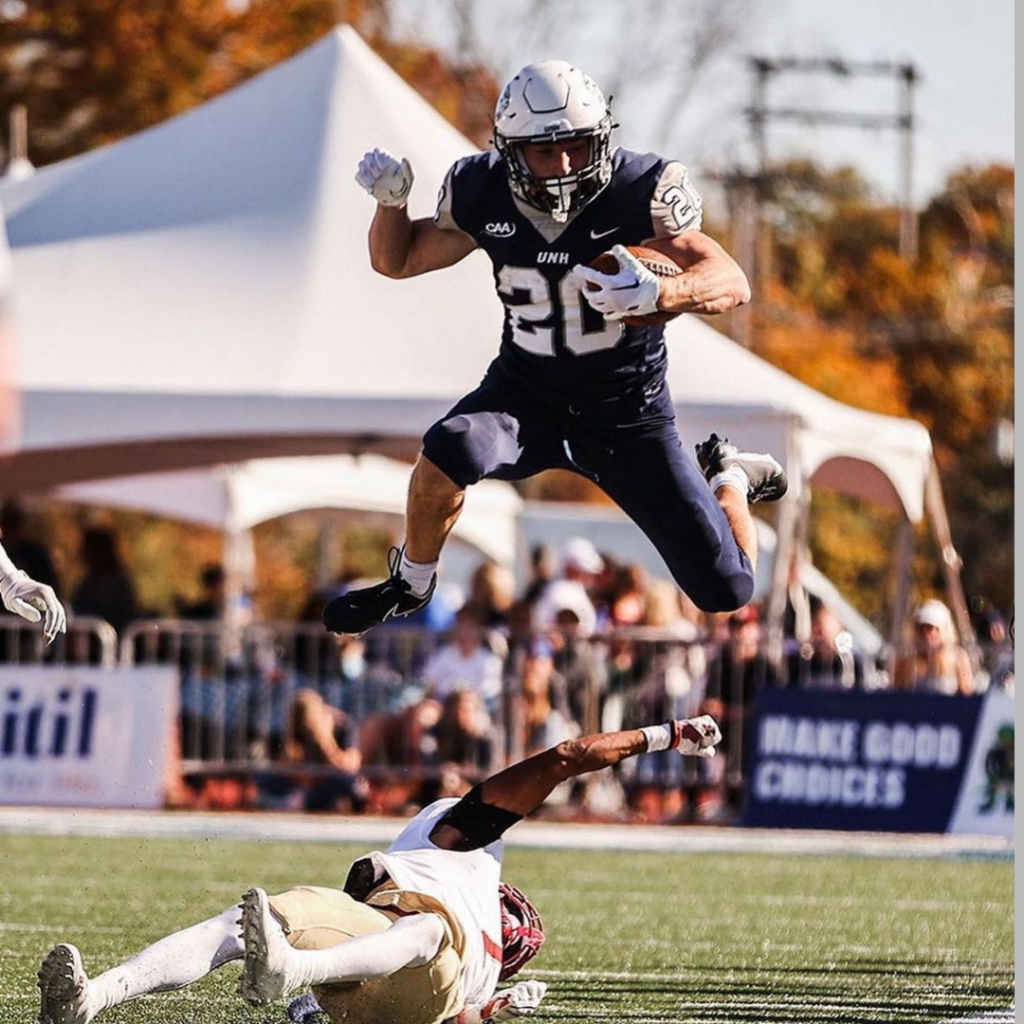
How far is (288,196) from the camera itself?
599 inches

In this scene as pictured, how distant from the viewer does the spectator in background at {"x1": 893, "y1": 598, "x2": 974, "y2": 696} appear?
48.6 feet

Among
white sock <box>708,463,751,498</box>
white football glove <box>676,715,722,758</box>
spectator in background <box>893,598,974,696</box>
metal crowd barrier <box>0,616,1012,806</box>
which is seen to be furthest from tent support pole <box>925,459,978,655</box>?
white football glove <box>676,715,722,758</box>

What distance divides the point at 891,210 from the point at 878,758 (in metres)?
46.8

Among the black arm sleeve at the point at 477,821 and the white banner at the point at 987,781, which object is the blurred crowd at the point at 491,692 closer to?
the white banner at the point at 987,781

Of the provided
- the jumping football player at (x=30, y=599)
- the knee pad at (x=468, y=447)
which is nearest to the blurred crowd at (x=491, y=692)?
the knee pad at (x=468, y=447)

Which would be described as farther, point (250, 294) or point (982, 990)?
point (250, 294)

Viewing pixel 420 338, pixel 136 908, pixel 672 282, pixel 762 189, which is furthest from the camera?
pixel 762 189

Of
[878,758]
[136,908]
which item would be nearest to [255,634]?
[878,758]

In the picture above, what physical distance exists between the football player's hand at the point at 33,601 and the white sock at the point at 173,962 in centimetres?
126

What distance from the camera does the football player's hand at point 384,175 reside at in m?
7.30

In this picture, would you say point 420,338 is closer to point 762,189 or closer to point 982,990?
point 982,990

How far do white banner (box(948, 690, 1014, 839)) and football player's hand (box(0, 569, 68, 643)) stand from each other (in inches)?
334

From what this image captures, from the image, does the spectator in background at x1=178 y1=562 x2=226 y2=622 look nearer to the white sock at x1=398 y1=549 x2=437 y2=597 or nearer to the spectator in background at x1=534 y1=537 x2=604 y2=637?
the spectator in background at x1=534 y1=537 x2=604 y2=637

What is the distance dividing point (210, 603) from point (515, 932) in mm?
11332
